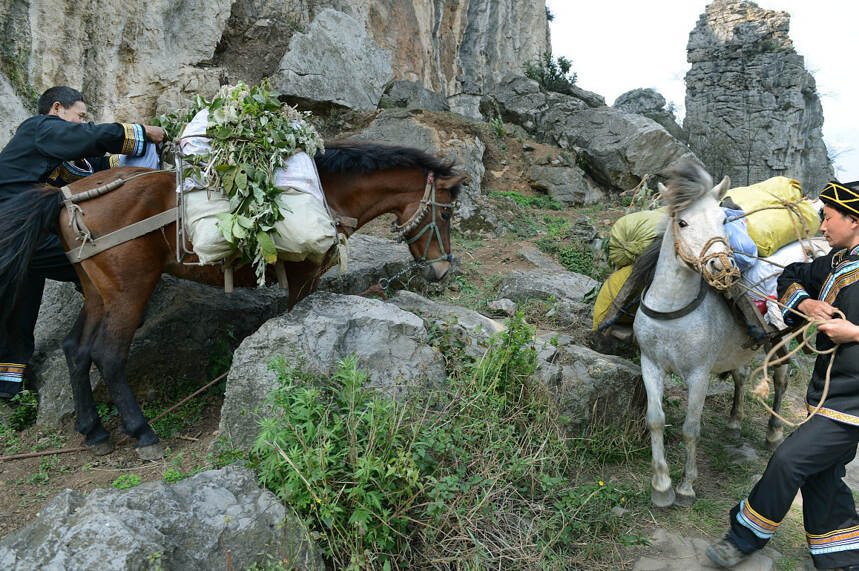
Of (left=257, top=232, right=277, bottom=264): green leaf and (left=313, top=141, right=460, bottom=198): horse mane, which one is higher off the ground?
(left=313, top=141, right=460, bottom=198): horse mane

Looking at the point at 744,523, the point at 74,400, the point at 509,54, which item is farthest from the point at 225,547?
the point at 509,54

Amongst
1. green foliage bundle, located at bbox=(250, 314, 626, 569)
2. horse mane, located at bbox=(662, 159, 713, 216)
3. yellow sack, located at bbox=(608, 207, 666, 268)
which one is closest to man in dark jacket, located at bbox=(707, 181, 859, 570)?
horse mane, located at bbox=(662, 159, 713, 216)

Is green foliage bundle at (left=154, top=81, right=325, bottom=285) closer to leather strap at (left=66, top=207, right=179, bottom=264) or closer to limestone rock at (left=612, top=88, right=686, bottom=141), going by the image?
leather strap at (left=66, top=207, right=179, bottom=264)

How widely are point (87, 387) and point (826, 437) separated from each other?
15.1 ft

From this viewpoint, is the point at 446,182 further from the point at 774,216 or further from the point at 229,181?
the point at 774,216

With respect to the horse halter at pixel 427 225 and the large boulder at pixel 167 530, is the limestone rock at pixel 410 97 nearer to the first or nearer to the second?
the horse halter at pixel 427 225

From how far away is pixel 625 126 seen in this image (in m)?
14.5

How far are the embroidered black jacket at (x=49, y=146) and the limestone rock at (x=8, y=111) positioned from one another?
11.3ft

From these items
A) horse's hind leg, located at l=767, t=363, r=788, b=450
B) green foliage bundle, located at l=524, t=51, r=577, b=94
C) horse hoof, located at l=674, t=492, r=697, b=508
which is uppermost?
green foliage bundle, located at l=524, t=51, r=577, b=94

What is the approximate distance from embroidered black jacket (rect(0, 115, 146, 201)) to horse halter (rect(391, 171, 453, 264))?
2.20 metres

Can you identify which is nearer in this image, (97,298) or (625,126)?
(97,298)

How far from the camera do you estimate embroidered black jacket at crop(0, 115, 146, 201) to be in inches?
142

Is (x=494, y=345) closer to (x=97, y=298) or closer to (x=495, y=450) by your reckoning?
(x=495, y=450)

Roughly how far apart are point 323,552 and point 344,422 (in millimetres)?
609
